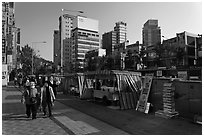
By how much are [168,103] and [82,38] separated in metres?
114

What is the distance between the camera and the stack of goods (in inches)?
368

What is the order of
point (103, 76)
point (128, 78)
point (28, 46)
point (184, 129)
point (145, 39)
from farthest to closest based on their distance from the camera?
1. point (145, 39)
2. point (28, 46)
3. point (103, 76)
4. point (128, 78)
5. point (184, 129)

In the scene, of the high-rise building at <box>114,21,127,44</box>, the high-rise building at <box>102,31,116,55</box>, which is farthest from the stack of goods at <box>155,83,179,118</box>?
the high-rise building at <box>114,21,127,44</box>

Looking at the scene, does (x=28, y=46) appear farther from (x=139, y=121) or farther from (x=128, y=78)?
(x=139, y=121)

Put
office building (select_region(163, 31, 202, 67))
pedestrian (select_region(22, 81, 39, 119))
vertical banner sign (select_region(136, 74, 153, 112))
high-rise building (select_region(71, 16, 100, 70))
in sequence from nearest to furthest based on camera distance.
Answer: pedestrian (select_region(22, 81, 39, 119)) < vertical banner sign (select_region(136, 74, 153, 112)) < office building (select_region(163, 31, 202, 67)) < high-rise building (select_region(71, 16, 100, 70))

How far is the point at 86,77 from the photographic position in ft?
56.3

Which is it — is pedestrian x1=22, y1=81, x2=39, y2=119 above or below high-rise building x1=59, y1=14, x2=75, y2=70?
below

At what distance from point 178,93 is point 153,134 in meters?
3.55

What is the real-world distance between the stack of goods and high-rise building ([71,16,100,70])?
103m

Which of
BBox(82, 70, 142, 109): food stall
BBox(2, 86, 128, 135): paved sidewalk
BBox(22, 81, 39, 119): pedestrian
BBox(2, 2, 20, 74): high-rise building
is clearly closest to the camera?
BBox(2, 86, 128, 135): paved sidewalk

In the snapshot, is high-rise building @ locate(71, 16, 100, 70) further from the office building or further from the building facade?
the office building

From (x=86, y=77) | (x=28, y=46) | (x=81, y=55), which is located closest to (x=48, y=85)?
(x=86, y=77)

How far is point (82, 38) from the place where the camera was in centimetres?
12100

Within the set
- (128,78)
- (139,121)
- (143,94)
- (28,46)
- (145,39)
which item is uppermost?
(145,39)
